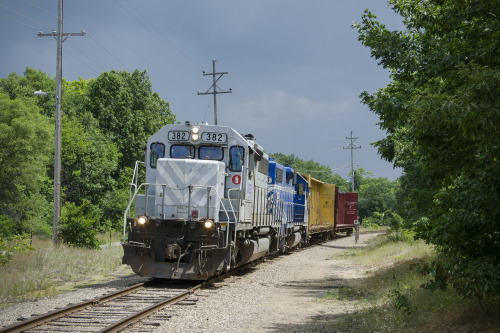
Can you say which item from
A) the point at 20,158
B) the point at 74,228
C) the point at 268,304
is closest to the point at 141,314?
the point at 268,304

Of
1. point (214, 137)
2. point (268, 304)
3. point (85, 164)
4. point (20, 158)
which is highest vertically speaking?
point (85, 164)

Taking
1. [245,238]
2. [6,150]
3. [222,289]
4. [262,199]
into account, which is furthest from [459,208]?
[6,150]

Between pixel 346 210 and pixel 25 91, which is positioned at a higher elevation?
pixel 25 91

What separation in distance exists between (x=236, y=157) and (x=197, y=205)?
170 centimetres

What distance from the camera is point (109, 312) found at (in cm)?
860

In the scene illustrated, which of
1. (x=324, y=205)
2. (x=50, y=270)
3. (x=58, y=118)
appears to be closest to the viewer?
(x=50, y=270)

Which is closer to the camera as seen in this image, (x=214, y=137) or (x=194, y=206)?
(x=194, y=206)

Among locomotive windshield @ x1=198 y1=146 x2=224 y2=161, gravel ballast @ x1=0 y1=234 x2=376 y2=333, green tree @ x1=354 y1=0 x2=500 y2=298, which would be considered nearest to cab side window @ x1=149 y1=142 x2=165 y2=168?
locomotive windshield @ x1=198 y1=146 x2=224 y2=161

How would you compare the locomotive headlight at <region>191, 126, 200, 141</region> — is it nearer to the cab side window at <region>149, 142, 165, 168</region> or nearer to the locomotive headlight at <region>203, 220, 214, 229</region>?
the cab side window at <region>149, 142, 165, 168</region>

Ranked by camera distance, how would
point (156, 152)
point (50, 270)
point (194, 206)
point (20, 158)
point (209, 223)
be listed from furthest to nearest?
1. point (20, 158)
2. point (50, 270)
3. point (156, 152)
4. point (194, 206)
5. point (209, 223)

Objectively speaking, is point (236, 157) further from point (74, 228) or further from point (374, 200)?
point (374, 200)

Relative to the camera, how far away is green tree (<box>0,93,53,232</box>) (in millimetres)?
28453

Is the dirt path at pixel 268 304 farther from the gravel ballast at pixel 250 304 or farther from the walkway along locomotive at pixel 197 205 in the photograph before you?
the walkway along locomotive at pixel 197 205

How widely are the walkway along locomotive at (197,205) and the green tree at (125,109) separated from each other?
2950cm
